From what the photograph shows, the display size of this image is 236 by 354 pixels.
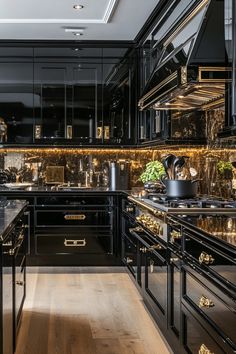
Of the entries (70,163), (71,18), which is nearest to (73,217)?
(70,163)

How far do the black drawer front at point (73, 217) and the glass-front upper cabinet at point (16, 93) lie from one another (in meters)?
1.01

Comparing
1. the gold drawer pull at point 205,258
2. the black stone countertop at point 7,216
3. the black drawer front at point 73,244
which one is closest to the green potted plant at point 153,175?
the black drawer front at point 73,244

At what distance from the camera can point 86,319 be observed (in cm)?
383

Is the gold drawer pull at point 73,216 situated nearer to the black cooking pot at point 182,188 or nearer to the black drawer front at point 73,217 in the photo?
the black drawer front at point 73,217

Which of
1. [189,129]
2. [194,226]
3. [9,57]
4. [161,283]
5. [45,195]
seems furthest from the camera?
[9,57]

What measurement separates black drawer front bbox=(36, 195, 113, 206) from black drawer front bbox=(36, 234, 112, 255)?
0.35m

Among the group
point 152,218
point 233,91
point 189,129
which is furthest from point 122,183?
point 233,91

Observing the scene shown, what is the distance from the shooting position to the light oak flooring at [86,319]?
10.8ft

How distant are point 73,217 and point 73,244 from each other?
29 cm

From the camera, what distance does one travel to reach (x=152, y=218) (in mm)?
3672

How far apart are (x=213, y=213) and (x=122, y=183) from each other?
2881 millimetres

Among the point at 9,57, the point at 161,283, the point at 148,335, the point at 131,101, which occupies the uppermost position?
the point at 9,57

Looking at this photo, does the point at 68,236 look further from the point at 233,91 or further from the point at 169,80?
the point at 233,91

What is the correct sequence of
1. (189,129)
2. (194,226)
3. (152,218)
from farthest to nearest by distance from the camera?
1. (189,129)
2. (152,218)
3. (194,226)
